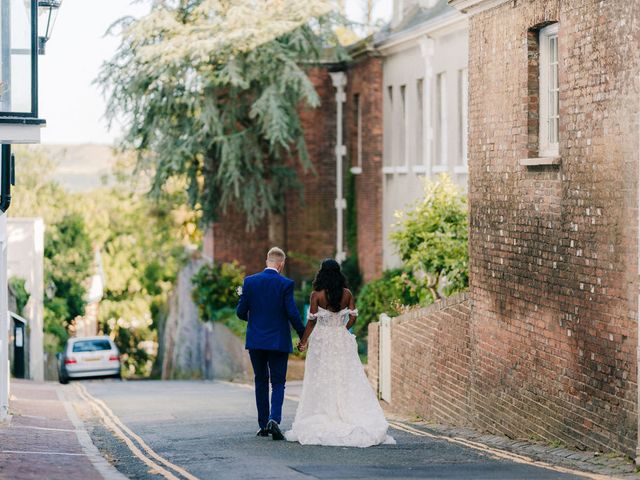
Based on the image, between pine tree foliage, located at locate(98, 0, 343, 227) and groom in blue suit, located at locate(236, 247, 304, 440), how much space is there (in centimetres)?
1915

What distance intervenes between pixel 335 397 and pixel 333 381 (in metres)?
0.18

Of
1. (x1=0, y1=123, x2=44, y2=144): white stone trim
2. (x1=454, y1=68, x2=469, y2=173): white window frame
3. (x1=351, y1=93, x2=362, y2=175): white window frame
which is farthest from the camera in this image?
(x1=351, y1=93, x2=362, y2=175): white window frame

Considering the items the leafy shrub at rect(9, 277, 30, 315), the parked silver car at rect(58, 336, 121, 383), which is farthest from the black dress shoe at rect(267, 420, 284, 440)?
the leafy shrub at rect(9, 277, 30, 315)

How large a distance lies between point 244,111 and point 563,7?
73.0 feet

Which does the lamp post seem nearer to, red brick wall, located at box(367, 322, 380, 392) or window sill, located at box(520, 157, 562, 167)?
window sill, located at box(520, 157, 562, 167)

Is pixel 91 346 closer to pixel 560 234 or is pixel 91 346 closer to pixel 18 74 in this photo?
pixel 18 74

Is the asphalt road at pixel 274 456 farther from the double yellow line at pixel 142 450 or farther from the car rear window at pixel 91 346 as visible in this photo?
the car rear window at pixel 91 346

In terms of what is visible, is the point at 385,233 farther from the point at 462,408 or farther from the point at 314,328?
the point at 314,328

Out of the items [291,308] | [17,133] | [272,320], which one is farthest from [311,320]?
[17,133]

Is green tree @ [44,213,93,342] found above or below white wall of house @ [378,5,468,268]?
below

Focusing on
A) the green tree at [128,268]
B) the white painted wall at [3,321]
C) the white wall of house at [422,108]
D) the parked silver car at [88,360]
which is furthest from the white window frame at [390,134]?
the green tree at [128,268]

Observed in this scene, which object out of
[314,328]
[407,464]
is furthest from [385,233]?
[407,464]

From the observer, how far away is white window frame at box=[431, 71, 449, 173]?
90.4 ft

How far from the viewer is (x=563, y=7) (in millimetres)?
12445
